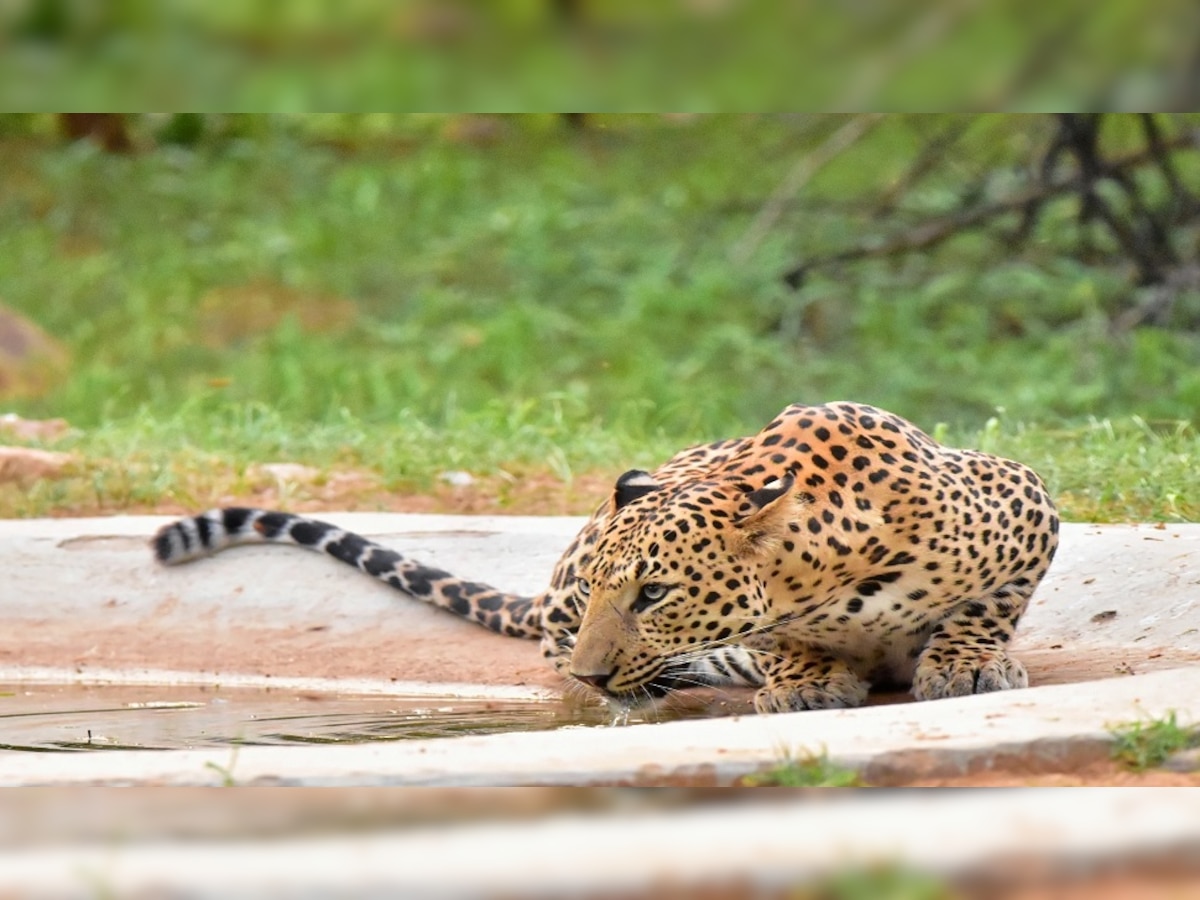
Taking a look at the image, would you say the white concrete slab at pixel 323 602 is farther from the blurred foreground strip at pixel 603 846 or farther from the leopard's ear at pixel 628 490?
the blurred foreground strip at pixel 603 846

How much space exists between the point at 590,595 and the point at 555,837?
118 inches

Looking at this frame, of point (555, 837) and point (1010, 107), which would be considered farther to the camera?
point (555, 837)

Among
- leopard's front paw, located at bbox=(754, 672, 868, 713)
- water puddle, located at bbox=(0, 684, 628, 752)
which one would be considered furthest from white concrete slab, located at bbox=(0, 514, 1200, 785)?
leopard's front paw, located at bbox=(754, 672, 868, 713)

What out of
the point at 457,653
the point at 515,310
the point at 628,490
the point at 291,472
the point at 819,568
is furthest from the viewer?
the point at 515,310

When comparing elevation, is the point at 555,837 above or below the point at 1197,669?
above

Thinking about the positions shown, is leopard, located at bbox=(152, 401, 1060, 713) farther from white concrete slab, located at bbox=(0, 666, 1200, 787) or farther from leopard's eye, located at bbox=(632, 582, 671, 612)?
white concrete slab, located at bbox=(0, 666, 1200, 787)

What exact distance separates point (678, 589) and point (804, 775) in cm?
157

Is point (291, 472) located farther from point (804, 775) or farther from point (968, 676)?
point (804, 775)

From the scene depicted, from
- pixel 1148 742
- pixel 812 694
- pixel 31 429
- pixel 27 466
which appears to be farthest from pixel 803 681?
pixel 31 429

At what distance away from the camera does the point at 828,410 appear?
558 centimetres

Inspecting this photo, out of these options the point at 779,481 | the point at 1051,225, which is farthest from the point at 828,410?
the point at 1051,225

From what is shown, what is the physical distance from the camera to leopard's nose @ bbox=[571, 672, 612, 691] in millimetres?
5078

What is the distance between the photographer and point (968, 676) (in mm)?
5176

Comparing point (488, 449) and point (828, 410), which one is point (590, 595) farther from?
point (488, 449)
